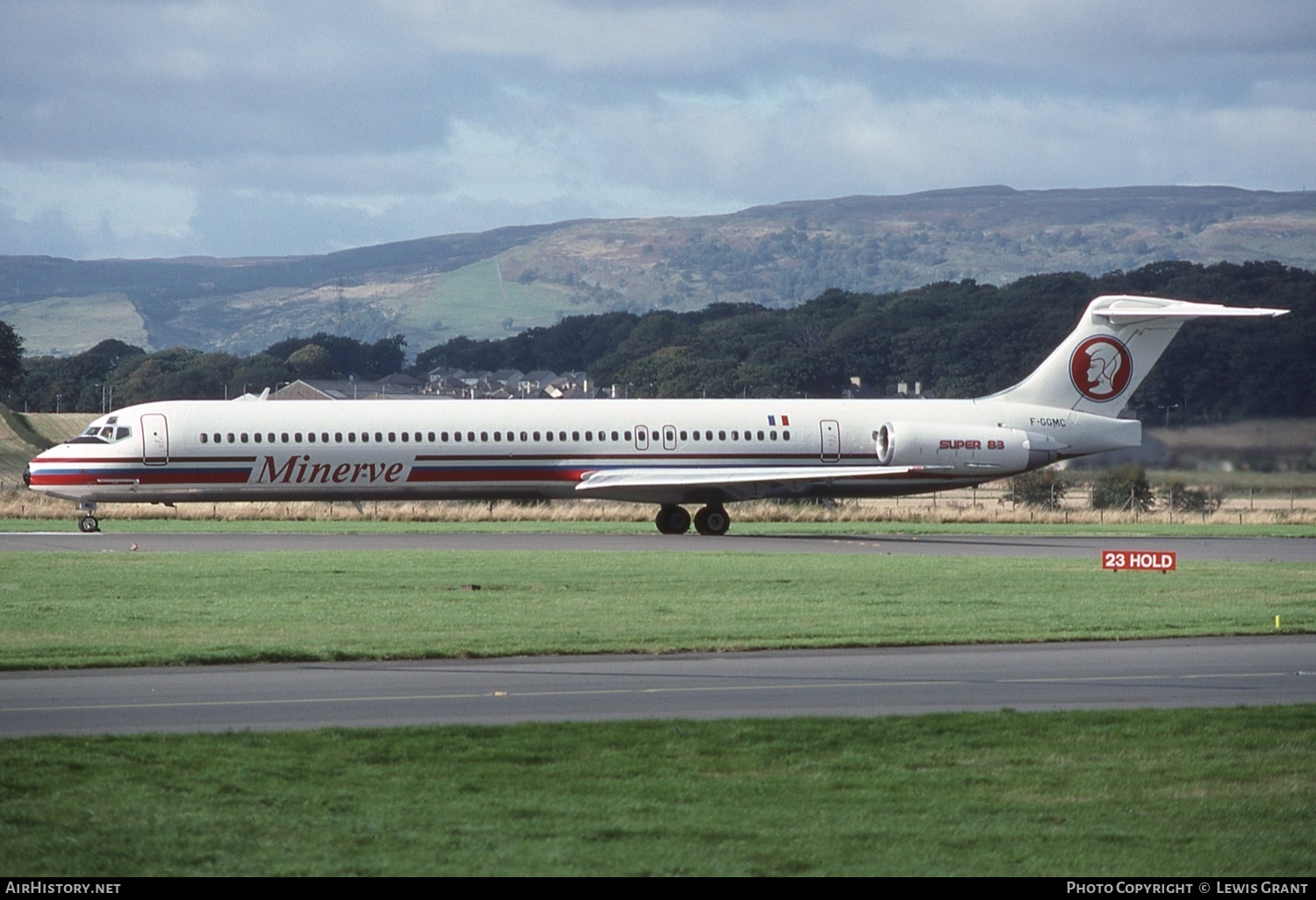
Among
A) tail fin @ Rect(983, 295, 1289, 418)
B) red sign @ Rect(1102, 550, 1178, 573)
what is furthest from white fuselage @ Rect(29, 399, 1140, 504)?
red sign @ Rect(1102, 550, 1178, 573)

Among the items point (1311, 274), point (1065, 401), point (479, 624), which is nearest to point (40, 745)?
point (479, 624)

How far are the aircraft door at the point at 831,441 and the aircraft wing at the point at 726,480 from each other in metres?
0.47

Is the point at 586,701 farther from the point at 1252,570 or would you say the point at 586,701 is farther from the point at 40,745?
the point at 1252,570

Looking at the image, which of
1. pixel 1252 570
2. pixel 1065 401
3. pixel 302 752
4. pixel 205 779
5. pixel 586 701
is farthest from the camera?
pixel 1065 401

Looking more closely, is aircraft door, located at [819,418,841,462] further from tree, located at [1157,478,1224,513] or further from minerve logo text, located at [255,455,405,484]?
tree, located at [1157,478,1224,513]

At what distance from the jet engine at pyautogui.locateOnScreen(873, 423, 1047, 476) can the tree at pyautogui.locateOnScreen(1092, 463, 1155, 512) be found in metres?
17.4

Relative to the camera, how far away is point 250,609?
75.9 ft

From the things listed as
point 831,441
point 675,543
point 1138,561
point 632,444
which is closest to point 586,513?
point 632,444

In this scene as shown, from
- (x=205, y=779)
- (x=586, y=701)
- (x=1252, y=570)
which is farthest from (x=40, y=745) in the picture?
(x=1252, y=570)

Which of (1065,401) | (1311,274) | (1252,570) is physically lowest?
(1252,570)

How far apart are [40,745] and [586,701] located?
483 cm

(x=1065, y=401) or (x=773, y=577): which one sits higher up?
(x=1065, y=401)

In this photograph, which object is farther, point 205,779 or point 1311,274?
point 1311,274
